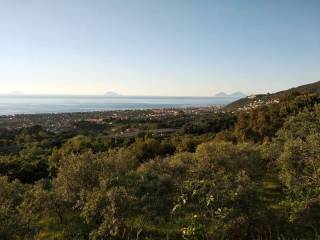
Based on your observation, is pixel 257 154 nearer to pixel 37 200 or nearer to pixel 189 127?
pixel 37 200

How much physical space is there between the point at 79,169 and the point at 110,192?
20.2ft

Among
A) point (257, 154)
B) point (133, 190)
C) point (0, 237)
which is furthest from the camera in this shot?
point (257, 154)

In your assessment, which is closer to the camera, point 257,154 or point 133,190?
point 133,190

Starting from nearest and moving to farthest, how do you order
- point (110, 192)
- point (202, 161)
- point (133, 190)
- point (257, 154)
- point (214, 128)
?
point (110, 192)
point (133, 190)
point (202, 161)
point (257, 154)
point (214, 128)

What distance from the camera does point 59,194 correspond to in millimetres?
24438

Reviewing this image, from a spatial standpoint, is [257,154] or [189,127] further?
[189,127]

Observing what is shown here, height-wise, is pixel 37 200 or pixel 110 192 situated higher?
pixel 110 192

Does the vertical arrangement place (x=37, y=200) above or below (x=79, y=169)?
below

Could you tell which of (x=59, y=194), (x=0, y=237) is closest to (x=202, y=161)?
(x=59, y=194)

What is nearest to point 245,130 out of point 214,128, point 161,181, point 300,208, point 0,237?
point 214,128

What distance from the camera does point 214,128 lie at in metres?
90.8

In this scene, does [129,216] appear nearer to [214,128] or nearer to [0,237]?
[0,237]

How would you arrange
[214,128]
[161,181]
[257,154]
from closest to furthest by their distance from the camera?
[161,181] < [257,154] < [214,128]

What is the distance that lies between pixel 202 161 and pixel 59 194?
11.8 m
